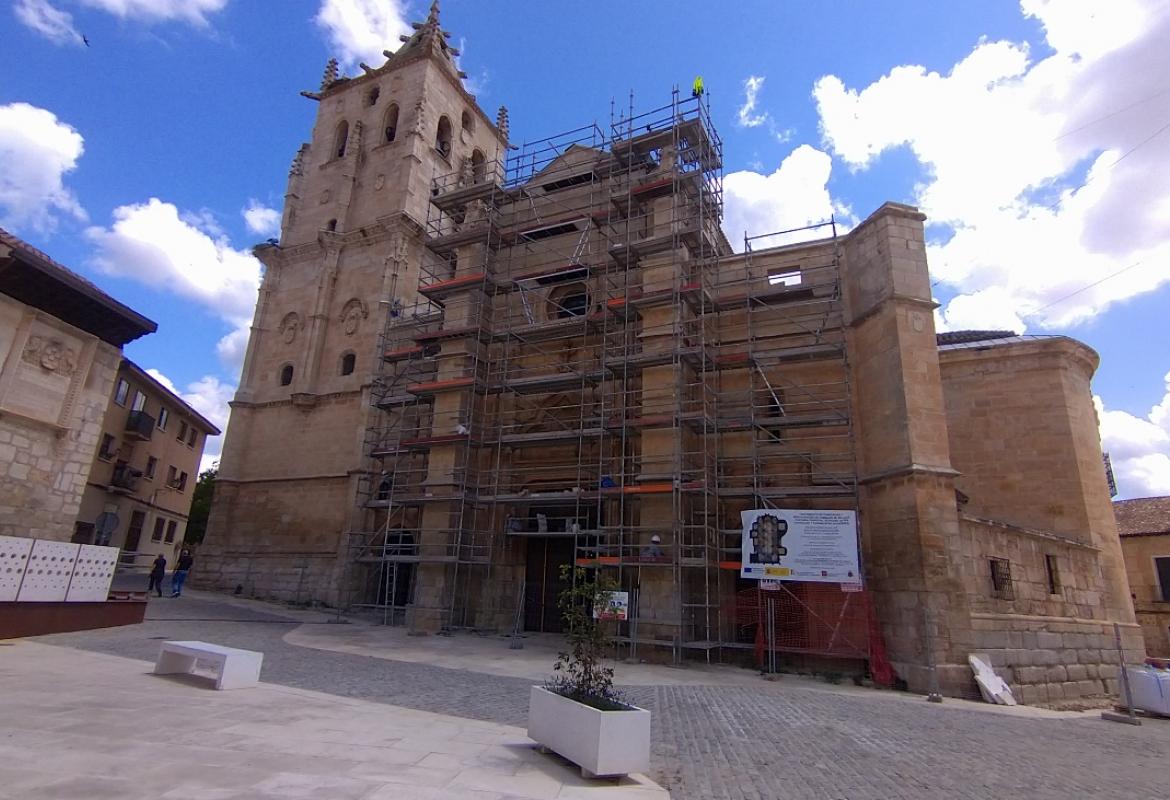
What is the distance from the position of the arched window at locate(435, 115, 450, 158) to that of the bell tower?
7cm

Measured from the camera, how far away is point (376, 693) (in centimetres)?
888

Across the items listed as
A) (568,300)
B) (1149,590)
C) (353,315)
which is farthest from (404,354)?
(1149,590)

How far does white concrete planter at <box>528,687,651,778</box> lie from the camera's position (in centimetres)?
529

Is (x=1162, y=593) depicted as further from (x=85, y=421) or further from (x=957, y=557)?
(x=85, y=421)

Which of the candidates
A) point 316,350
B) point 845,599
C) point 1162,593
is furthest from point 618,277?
point 1162,593

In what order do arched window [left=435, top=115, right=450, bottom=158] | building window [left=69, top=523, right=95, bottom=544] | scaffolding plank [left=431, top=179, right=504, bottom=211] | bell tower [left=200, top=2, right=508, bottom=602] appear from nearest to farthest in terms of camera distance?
scaffolding plank [left=431, top=179, right=504, bottom=211] → bell tower [left=200, top=2, right=508, bottom=602] → building window [left=69, top=523, right=95, bottom=544] → arched window [left=435, top=115, right=450, bottom=158]

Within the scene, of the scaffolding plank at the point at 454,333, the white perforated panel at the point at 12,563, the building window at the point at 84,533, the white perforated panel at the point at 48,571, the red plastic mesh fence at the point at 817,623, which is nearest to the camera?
the white perforated panel at the point at 12,563

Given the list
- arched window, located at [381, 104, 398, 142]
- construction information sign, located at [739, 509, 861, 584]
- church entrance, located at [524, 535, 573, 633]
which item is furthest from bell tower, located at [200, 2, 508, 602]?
construction information sign, located at [739, 509, 861, 584]

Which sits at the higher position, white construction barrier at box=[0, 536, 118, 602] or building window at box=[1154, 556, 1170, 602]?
building window at box=[1154, 556, 1170, 602]

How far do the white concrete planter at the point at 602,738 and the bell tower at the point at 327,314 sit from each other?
18.2 metres

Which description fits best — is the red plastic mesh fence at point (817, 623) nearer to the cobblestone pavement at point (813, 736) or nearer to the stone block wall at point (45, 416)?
the cobblestone pavement at point (813, 736)

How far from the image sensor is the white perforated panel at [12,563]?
36.6 feet

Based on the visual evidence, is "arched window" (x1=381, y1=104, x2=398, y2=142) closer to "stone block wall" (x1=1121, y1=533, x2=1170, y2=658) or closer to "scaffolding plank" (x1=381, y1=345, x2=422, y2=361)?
"scaffolding plank" (x1=381, y1=345, x2=422, y2=361)

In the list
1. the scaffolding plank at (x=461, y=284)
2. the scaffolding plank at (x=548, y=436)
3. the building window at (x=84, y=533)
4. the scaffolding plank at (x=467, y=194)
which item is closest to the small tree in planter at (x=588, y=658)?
the scaffolding plank at (x=548, y=436)
